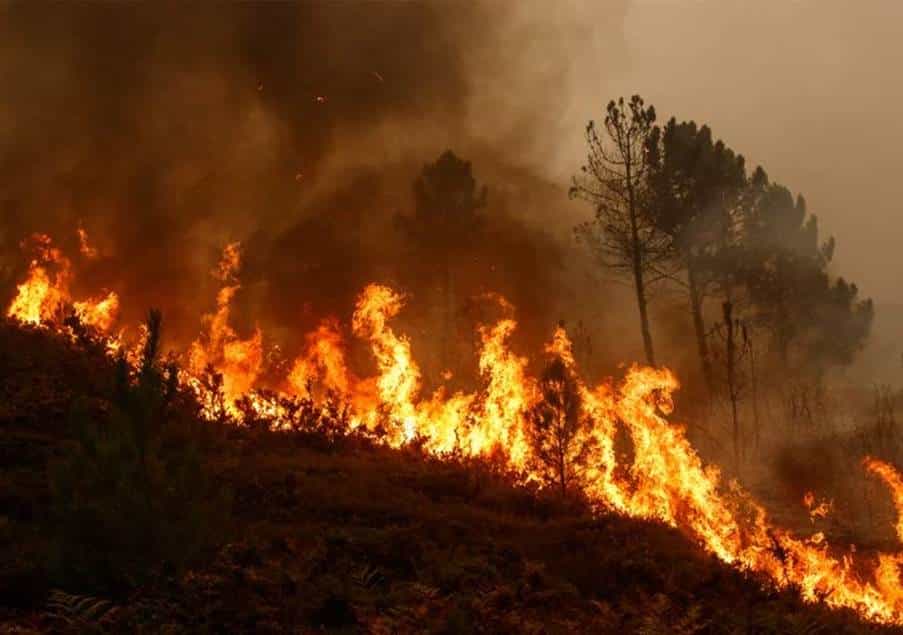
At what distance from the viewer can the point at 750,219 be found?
3622 centimetres

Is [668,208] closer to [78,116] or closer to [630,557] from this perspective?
[630,557]

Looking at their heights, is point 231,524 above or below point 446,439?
below

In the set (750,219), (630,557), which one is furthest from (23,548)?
(750,219)

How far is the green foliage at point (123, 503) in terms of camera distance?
8812mm

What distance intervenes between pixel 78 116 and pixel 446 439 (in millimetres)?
24291

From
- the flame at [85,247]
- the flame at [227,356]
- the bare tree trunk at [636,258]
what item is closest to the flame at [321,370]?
the flame at [227,356]

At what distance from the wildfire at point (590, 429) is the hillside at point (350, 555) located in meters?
1.96

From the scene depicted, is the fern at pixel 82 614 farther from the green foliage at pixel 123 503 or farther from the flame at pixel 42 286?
the flame at pixel 42 286

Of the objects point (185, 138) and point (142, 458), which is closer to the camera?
point (142, 458)

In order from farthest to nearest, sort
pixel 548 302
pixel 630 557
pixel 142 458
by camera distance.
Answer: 1. pixel 548 302
2. pixel 630 557
3. pixel 142 458

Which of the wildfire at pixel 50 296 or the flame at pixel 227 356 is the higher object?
the wildfire at pixel 50 296

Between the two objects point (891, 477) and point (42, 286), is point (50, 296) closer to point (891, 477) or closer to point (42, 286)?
point (42, 286)

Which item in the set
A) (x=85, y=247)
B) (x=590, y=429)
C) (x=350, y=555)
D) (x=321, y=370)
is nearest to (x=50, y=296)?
(x=85, y=247)

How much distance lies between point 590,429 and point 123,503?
46.2ft
